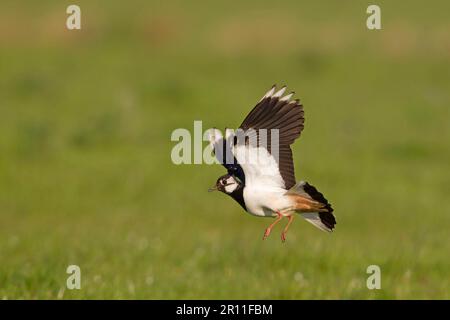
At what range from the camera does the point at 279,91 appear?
418 centimetres

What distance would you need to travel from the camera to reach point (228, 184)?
A: 4.06 metres

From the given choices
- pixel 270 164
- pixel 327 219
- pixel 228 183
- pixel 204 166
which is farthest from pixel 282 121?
pixel 204 166

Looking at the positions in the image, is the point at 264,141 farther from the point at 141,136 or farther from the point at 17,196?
the point at 141,136

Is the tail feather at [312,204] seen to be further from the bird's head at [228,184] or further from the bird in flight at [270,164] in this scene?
the bird's head at [228,184]

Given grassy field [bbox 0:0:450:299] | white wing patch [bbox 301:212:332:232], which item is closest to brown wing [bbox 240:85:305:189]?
white wing patch [bbox 301:212:332:232]

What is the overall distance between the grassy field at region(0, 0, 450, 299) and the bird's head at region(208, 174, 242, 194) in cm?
347

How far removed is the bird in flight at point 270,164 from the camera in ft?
12.7

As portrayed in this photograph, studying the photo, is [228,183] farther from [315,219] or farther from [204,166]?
[204,166]

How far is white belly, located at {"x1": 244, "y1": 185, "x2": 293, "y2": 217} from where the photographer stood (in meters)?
3.79

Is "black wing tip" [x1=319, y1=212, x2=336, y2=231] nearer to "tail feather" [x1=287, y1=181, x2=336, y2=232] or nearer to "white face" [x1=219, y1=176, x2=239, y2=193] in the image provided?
"tail feather" [x1=287, y1=181, x2=336, y2=232]

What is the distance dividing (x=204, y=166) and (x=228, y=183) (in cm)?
1068

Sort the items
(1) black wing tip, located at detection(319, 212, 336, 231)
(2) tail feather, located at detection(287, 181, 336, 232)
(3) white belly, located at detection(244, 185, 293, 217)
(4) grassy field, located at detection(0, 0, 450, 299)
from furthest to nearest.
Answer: (4) grassy field, located at detection(0, 0, 450, 299) → (1) black wing tip, located at detection(319, 212, 336, 231) → (2) tail feather, located at detection(287, 181, 336, 232) → (3) white belly, located at detection(244, 185, 293, 217)

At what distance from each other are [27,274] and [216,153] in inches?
166
